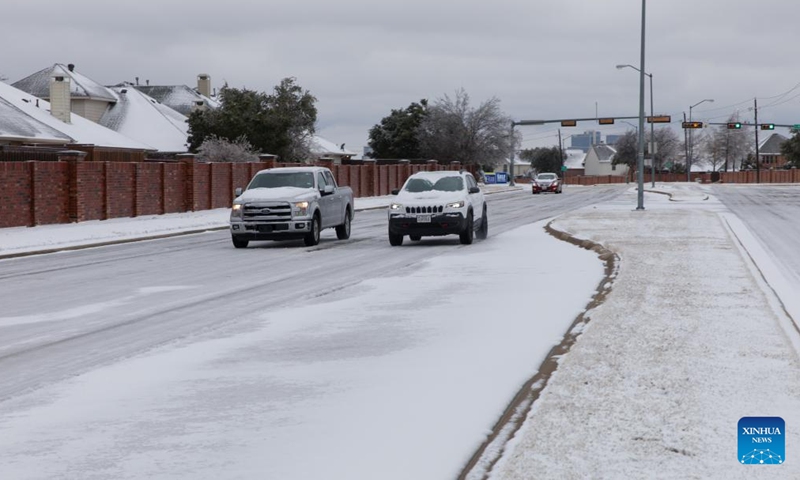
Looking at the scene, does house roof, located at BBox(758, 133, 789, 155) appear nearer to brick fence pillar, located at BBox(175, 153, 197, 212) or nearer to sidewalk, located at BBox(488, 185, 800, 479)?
brick fence pillar, located at BBox(175, 153, 197, 212)

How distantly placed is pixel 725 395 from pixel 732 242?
625 inches

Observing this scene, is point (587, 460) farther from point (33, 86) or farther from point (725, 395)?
point (33, 86)

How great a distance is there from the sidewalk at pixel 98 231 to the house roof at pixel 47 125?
47.4 ft

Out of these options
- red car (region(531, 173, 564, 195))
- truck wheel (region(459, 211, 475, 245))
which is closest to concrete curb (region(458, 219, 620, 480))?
truck wheel (region(459, 211, 475, 245))

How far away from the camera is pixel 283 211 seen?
24.8m

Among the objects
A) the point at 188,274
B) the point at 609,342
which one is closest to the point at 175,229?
the point at 188,274

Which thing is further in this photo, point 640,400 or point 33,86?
point 33,86

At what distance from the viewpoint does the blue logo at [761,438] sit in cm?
470

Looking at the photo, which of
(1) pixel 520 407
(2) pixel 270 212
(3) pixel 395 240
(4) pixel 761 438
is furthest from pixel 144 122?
(4) pixel 761 438

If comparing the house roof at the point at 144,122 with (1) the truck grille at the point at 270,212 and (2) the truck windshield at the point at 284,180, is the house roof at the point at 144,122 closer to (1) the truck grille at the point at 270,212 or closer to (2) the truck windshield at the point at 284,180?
(2) the truck windshield at the point at 284,180

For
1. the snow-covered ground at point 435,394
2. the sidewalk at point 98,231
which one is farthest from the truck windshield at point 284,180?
the snow-covered ground at point 435,394

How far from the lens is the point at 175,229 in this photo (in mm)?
31969

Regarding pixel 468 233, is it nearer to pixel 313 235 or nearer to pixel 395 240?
pixel 395 240

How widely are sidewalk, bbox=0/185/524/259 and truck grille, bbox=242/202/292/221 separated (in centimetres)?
427
